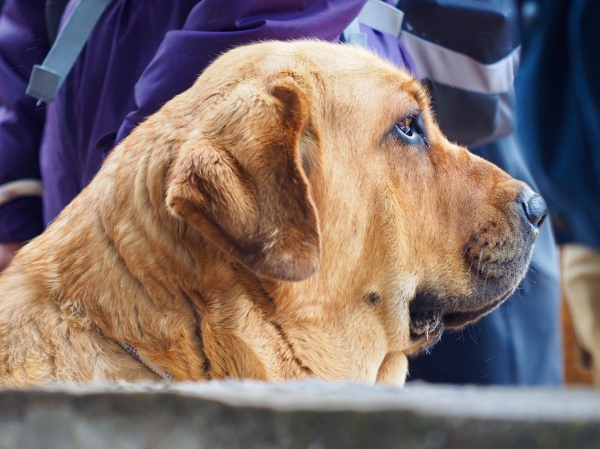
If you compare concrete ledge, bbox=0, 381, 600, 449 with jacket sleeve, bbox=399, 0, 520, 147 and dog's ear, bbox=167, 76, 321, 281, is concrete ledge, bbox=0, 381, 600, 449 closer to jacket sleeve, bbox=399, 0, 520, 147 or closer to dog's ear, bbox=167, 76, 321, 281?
dog's ear, bbox=167, 76, 321, 281

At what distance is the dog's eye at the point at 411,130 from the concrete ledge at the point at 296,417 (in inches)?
64.7

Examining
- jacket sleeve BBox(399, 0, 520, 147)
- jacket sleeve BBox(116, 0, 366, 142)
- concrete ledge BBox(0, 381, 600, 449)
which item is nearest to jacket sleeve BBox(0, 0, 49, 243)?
jacket sleeve BBox(116, 0, 366, 142)

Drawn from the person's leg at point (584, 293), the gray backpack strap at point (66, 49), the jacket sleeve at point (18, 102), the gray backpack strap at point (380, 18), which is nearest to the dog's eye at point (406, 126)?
the gray backpack strap at point (380, 18)

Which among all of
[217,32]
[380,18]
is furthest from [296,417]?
[380,18]

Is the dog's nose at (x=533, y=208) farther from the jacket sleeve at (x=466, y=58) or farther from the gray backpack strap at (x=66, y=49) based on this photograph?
the gray backpack strap at (x=66, y=49)

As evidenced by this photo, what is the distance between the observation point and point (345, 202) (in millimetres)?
2176

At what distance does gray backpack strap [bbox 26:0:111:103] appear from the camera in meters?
2.58

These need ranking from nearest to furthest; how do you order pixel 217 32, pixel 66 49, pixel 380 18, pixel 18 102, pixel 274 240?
pixel 274 240
pixel 217 32
pixel 66 49
pixel 380 18
pixel 18 102

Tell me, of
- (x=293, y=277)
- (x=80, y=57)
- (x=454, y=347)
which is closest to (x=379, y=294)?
(x=293, y=277)

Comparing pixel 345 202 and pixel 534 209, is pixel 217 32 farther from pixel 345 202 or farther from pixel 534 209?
pixel 534 209

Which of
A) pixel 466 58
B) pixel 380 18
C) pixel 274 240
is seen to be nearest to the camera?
pixel 274 240

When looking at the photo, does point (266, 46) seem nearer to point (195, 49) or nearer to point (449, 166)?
point (195, 49)

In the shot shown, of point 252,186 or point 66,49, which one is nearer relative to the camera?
point 252,186

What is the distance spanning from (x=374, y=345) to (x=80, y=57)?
1933mm
